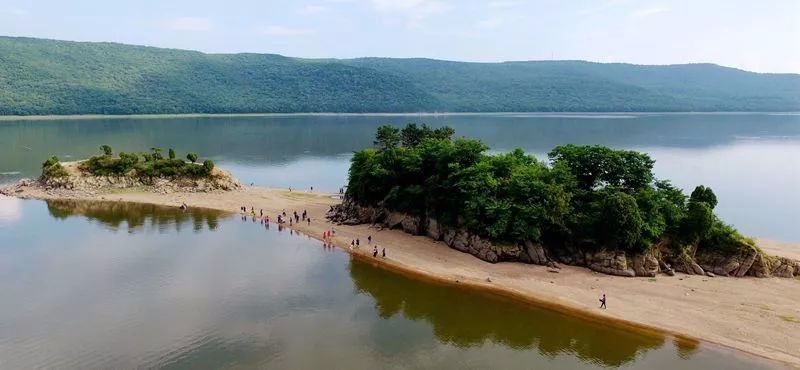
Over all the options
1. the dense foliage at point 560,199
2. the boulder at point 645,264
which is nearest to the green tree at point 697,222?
the dense foliage at point 560,199

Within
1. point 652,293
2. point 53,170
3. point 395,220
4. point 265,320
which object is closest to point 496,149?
point 395,220

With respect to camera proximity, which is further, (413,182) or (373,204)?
(373,204)

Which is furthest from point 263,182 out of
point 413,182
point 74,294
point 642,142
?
point 642,142

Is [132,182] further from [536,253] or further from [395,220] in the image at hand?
[536,253]

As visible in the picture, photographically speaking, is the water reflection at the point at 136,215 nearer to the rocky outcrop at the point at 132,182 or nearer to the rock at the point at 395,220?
the rocky outcrop at the point at 132,182

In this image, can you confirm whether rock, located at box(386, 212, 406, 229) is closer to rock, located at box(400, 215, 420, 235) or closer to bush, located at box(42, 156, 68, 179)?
rock, located at box(400, 215, 420, 235)

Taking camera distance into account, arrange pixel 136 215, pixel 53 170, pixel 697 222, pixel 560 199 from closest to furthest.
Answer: pixel 697 222
pixel 560 199
pixel 136 215
pixel 53 170

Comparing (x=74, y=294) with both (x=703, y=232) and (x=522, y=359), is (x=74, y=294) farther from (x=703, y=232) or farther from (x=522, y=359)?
(x=703, y=232)
